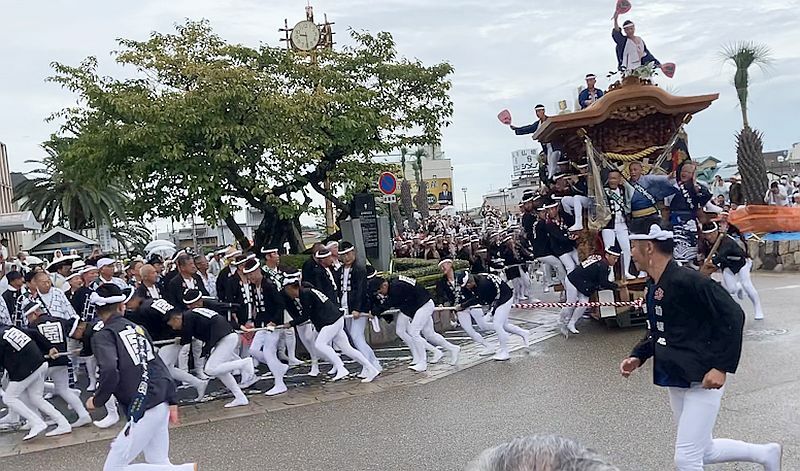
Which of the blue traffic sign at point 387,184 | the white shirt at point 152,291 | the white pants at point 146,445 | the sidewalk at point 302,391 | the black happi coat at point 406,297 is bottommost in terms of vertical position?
the sidewalk at point 302,391

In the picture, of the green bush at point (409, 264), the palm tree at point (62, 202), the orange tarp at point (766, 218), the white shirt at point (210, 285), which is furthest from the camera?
the palm tree at point (62, 202)

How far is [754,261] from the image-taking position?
769 inches

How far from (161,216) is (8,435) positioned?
9456mm

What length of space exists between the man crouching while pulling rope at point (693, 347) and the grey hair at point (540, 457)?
273 cm

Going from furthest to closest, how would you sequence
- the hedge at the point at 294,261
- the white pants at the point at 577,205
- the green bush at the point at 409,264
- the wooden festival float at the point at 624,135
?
the green bush at the point at 409,264
the hedge at the point at 294,261
the white pants at the point at 577,205
the wooden festival float at the point at 624,135

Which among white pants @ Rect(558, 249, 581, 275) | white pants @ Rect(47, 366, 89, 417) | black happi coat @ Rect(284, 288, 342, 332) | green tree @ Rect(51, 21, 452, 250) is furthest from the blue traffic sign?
white pants @ Rect(47, 366, 89, 417)

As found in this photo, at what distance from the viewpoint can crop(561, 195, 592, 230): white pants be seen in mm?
13266

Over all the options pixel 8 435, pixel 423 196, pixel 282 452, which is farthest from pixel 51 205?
pixel 282 452

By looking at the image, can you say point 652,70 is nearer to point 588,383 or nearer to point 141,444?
point 588,383

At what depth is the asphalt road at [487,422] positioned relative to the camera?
658cm

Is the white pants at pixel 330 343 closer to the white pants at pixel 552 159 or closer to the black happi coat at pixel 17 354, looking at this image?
the black happi coat at pixel 17 354

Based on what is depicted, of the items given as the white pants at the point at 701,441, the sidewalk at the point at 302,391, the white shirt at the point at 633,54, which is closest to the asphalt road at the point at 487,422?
the sidewalk at the point at 302,391

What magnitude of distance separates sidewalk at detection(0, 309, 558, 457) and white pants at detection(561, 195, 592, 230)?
76.3 inches

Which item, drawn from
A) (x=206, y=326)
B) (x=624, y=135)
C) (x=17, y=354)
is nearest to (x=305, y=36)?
(x=624, y=135)
